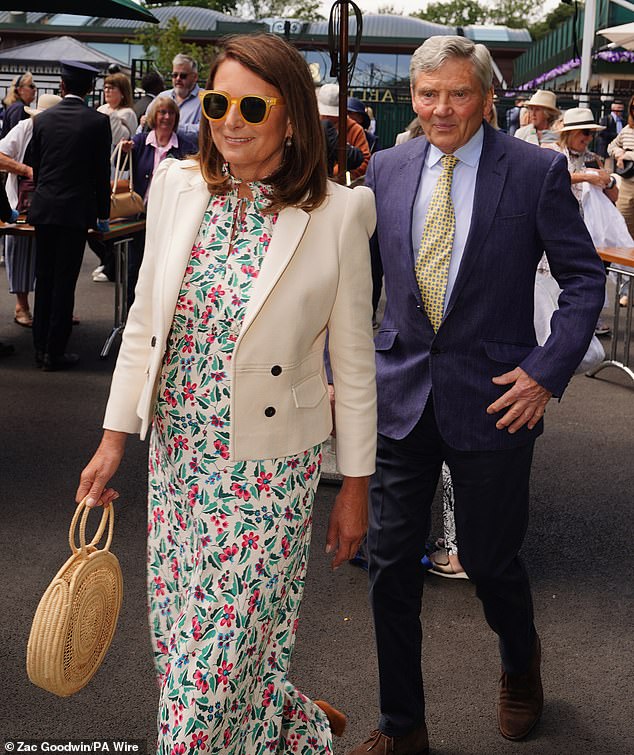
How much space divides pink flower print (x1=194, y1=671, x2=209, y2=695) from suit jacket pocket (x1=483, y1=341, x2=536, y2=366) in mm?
1364

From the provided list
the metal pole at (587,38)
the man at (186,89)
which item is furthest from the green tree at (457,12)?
the man at (186,89)

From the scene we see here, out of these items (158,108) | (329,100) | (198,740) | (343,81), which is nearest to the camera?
(198,740)

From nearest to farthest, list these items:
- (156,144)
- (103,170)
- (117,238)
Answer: (103,170) < (117,238) < (156,144)

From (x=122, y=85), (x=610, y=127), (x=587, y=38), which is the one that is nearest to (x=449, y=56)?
(x=122, y=85)

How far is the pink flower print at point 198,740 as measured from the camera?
261cm

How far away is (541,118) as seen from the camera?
12.0 meters

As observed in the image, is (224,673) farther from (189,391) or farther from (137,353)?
(137,353)

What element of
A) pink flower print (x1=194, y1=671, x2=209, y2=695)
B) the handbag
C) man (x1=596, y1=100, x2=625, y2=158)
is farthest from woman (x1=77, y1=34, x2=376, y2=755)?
man (x1=596, y1=100, x2=625, y2=158)

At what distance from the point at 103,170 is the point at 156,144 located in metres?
1.31

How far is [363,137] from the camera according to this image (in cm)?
1052

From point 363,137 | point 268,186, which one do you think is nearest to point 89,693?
point 268,186

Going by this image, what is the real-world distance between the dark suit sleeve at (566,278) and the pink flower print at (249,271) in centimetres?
107

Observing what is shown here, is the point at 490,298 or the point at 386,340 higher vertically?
the point at 490,298

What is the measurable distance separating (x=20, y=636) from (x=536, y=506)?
2.99m
